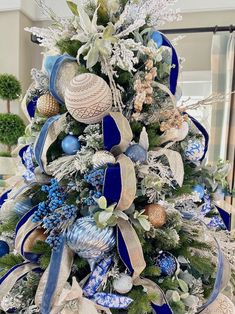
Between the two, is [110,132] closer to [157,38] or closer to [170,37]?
[157,38]

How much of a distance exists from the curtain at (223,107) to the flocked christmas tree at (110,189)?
1.26m

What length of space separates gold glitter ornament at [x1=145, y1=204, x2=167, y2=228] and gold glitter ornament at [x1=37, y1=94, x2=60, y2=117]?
26 cm

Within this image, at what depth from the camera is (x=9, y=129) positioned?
→ 1585mm

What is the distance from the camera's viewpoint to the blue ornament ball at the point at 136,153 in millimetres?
588

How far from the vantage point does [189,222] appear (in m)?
0.65

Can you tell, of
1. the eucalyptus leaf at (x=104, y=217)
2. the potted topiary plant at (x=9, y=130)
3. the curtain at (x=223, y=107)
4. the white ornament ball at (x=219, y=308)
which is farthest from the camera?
the curtain at (x=223, y=107)

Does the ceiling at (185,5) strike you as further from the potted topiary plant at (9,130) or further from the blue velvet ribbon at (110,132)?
the blue velvet ribbon at (110,132)

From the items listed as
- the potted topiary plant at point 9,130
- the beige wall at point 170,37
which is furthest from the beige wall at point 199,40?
the potted topiary plant at point 9,130

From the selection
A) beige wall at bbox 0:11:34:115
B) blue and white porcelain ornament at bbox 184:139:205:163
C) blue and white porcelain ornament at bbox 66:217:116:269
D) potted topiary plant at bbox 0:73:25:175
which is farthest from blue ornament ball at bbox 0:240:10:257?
beige wall at bbox 0:11:34:115

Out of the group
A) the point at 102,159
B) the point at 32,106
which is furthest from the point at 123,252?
the point at 32,106

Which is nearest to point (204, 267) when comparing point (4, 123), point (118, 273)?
point (118, 273)

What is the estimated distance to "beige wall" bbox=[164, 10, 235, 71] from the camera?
1.92 meters

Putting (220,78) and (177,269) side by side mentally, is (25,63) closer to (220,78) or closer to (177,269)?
(220,78)

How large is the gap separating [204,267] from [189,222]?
0.28 feet
